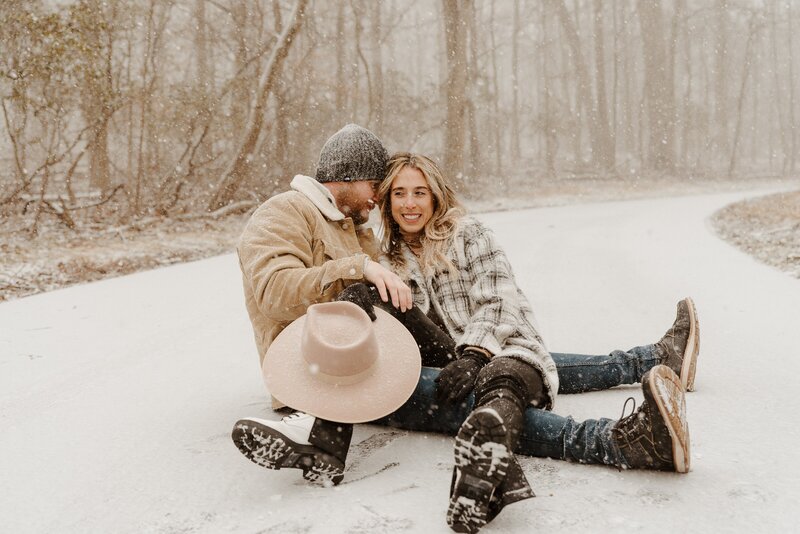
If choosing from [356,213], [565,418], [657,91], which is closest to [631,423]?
[565,418]

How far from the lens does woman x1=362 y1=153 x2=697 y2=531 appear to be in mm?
2084

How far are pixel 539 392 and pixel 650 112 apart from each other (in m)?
34.7

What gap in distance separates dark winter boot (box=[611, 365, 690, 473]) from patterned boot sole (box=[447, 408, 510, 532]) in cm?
56

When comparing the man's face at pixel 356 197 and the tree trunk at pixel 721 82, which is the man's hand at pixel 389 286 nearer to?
the man's face at pixel 356 197

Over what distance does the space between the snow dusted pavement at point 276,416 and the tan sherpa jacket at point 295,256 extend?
60cm

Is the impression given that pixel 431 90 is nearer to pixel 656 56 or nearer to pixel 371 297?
pixel 656 56

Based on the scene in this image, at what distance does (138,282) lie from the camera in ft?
24.7

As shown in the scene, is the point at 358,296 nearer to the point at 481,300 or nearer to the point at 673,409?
the point at 481,300

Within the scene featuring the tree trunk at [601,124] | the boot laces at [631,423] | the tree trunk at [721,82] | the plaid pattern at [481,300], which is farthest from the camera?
the tree trunk at [721,82]

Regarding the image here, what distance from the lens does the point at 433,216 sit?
325cm

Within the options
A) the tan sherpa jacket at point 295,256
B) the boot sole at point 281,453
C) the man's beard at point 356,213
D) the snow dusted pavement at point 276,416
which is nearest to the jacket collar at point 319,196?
the tan sherpa jacket at point 295,256

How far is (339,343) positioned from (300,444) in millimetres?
363

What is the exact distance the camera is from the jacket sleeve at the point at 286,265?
2.68 m

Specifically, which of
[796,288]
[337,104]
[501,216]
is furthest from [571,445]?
[337,104]
